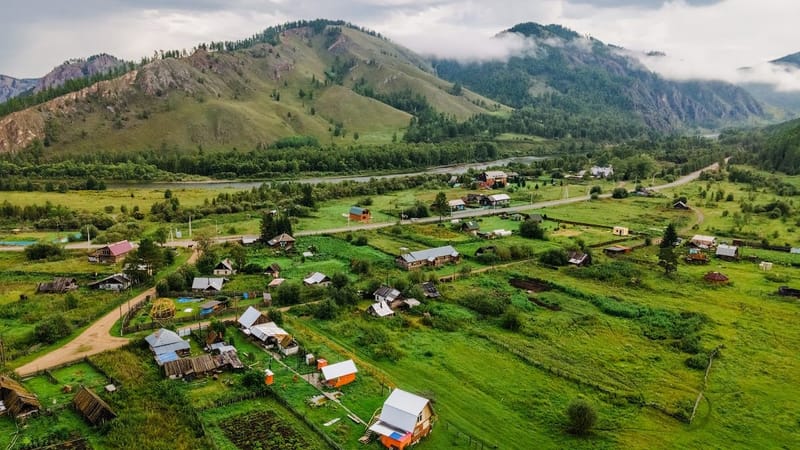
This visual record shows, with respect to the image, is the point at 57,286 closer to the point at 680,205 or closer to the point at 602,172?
the point at 680,205

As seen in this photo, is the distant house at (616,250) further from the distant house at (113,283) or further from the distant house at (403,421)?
the distant house at (113,283)

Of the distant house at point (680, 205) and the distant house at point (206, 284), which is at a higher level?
the distant house at point (680, 205)

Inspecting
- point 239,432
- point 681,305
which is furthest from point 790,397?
point 239,432

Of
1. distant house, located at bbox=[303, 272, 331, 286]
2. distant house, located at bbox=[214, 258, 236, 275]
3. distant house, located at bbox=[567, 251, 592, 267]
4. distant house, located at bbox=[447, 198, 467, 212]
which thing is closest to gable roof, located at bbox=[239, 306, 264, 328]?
distant house, located at bbox=[303, 272, 331, 286]

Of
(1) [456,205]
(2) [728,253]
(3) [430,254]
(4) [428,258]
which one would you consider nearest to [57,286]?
(4) [428,258]

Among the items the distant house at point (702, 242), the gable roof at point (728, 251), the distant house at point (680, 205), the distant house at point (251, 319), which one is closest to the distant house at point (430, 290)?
the distant house at point (251, 319)
